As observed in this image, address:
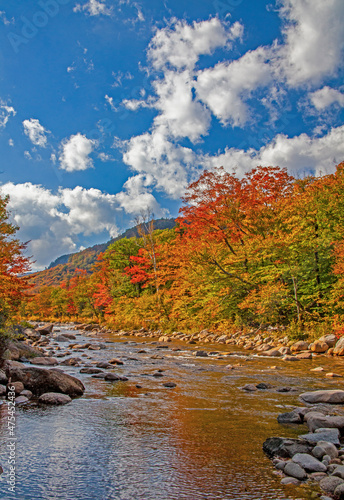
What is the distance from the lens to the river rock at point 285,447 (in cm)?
453

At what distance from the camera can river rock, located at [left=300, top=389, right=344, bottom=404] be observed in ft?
23.7

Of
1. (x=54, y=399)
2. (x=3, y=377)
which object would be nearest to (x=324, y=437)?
(x=54, y=399)

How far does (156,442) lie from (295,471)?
2243mm

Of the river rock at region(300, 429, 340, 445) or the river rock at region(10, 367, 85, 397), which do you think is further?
the river rock at region(10, 367, 85, 397)

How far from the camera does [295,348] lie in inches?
602

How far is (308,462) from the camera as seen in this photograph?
13.6 ft

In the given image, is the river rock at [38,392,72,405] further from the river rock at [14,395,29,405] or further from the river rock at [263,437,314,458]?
the river rock at [263,437,314,458]

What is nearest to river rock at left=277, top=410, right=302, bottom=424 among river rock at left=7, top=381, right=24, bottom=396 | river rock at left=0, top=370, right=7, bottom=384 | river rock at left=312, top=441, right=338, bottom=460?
river rock at left=312, top=441, right=338, bottom=460

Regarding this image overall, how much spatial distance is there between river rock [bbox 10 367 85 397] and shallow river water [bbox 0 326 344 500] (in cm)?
Answer: 42

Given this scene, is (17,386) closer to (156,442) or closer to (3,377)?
(3,377)

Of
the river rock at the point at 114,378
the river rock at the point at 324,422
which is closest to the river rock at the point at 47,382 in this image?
the river rock at the point at 114,378

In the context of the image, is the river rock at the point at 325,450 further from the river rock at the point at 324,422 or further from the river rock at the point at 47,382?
the river rock at the point at 47,382

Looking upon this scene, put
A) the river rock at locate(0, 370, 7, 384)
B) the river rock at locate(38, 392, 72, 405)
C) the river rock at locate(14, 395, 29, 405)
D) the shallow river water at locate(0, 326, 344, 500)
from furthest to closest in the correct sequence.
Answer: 1. the river rock at locate(0, 370, 7, 384)
2. the river rock at locate(38, 392, 72, 405)
3. the river rock at locate(14, 395, 29, 405)
4. the shallow river water at locate(0, 326, 344, 500)

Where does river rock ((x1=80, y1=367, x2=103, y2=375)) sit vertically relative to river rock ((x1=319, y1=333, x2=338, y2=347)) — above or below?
below
